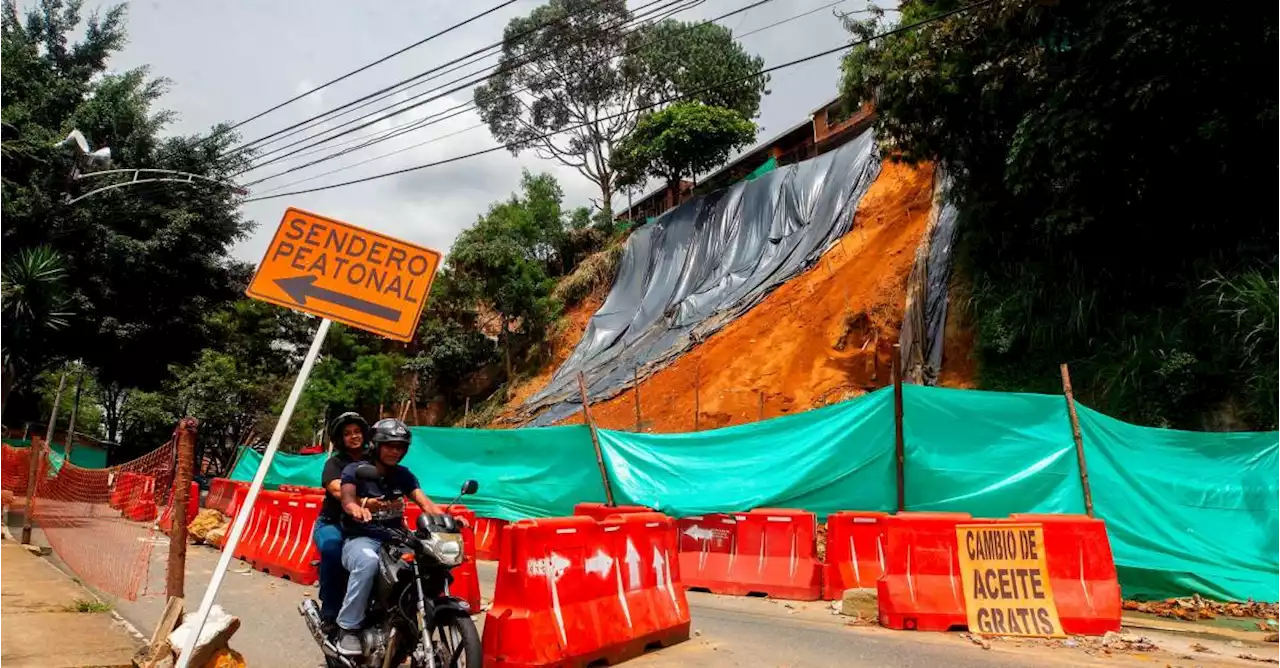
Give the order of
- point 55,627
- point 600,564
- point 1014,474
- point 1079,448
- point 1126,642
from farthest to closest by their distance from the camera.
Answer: point 1014,474, point 1079,448, point 55,627, point 1126,642, point 600,564

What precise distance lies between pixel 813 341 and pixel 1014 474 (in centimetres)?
1513

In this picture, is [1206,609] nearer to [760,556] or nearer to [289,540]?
[760,556]

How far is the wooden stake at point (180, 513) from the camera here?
5875 millimetres

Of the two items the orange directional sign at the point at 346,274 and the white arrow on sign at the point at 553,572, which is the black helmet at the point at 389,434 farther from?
the white arrow on sign at the point at 553,572

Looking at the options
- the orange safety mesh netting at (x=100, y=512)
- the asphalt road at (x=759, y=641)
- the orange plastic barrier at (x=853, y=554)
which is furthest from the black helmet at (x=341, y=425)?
the orange plastic barrier at (x=853, y=554)

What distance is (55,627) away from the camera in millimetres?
6930

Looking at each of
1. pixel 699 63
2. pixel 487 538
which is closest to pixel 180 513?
pixel 487 538

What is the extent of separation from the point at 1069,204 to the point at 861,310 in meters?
8.86

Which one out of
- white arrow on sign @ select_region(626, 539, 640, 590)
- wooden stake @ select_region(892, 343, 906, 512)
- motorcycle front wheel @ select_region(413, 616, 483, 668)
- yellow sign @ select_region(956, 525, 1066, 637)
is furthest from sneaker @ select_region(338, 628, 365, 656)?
wooden stake @ select_region(892, 343, 906, 512)

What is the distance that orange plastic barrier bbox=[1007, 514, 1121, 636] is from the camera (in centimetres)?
714

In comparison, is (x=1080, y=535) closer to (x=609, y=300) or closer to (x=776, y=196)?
(x=776, y=196)

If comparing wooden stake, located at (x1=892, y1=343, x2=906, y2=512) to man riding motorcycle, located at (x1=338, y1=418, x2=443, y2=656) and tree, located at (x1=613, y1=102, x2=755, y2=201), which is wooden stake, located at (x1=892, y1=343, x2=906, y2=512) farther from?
tree, located at (x1=613, y1=102, x2=755, y2=201)

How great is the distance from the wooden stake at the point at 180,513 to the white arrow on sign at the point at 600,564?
2.59m

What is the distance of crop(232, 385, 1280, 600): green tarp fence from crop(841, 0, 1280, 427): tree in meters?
3.59
